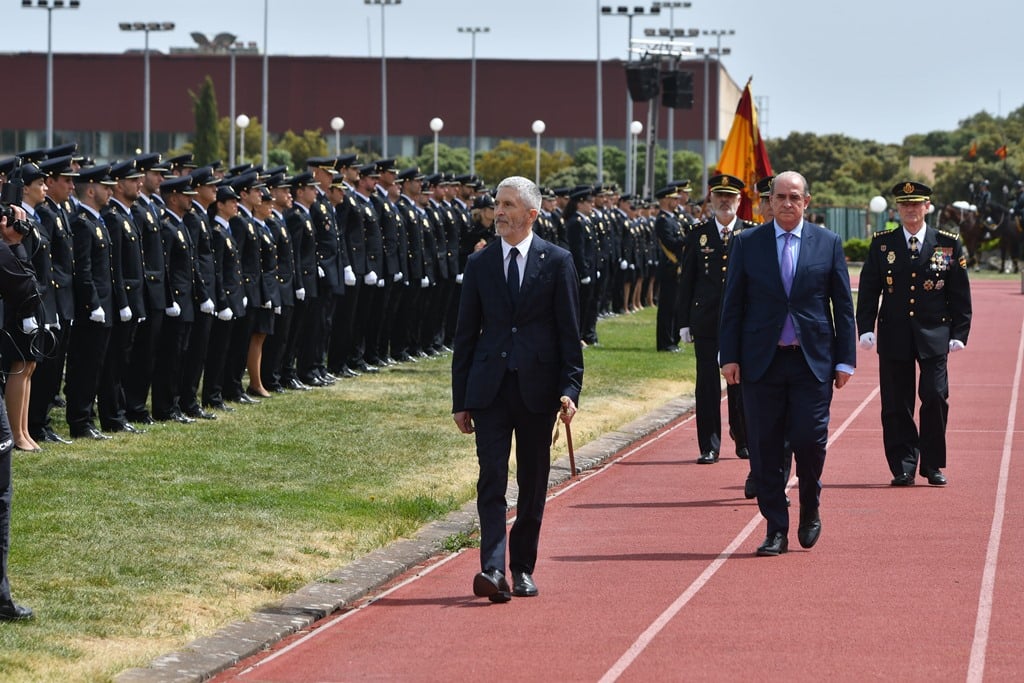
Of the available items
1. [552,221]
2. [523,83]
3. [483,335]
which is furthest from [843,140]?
[483,335]

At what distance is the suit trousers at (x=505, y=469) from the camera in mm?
9008

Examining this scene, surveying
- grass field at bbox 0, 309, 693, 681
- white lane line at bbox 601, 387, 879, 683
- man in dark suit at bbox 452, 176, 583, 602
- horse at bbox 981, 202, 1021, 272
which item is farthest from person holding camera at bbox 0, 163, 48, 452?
horse at bbox 981, 202, 1021, 272

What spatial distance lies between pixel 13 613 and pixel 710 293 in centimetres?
695

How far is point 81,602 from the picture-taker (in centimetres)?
857

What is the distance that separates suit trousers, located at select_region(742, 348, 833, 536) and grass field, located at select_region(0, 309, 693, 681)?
212cm

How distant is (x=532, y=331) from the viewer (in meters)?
8.98

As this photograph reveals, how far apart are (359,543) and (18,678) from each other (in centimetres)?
349

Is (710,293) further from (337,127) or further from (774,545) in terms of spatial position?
(337,127)

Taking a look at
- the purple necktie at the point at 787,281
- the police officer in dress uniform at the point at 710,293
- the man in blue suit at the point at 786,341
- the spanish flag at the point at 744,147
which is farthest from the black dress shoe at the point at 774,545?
the spanish flag at the point at 744,147

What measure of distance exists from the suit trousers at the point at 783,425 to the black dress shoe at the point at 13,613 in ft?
13.0

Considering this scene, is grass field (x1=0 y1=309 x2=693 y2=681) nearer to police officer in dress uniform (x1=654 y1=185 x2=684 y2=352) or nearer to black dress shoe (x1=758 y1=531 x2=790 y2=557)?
black dress shoe (x1=758 y1=531 x2=790 y2=557)

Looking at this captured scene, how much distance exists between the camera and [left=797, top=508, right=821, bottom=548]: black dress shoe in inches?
405

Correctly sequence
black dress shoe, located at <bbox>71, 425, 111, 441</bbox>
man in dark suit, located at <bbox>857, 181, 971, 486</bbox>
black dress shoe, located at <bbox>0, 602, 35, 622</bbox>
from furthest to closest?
black dress shoe, located at <bbox>71, 425, 111, 441</bbox> → man in dark suit, located at <bbox>857, 181, 971, 486</bbox> → black dress shoe, located at <bbox>0, 602, 35, 622</bbox>

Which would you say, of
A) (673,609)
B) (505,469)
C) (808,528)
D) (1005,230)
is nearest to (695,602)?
(673,609)
